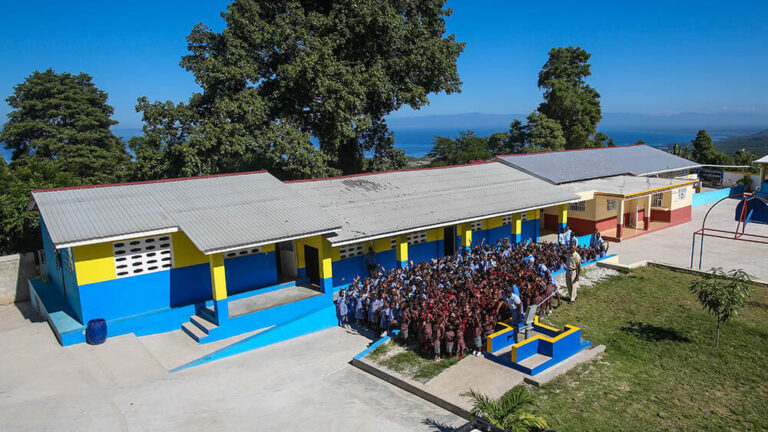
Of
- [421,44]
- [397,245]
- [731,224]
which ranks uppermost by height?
[421,44]

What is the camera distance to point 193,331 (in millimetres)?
14242

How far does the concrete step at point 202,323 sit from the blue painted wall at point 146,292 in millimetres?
758

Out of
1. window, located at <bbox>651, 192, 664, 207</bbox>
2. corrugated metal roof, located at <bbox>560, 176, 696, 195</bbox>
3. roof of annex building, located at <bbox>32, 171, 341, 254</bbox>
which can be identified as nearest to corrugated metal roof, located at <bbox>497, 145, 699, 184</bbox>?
corrugated metal roof, located at <bbox>560, 176, 696, 195</bbox>

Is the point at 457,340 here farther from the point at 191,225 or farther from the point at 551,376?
the point at 191,225

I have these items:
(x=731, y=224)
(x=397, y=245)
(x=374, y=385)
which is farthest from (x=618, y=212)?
(x=374, y=385)

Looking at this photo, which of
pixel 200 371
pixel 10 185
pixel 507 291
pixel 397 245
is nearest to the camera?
pixel 200 371

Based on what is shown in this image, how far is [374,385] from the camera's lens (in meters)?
11.7

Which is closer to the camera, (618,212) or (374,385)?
(374,385)

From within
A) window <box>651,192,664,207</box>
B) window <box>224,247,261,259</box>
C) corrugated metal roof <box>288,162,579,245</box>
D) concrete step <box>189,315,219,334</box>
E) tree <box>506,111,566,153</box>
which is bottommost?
concrete step <box>189,315,219,334</box>

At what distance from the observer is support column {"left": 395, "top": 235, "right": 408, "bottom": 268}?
59.4 feet

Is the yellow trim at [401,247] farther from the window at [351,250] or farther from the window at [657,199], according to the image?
the window at [657,199]

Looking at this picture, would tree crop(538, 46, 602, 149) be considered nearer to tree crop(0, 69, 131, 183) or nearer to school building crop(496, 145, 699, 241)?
school building crop(496, 145, 699, 241)

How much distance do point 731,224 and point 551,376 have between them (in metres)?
23.7

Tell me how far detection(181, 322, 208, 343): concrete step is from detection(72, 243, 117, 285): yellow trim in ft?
7.66
